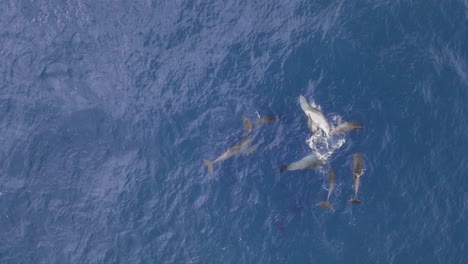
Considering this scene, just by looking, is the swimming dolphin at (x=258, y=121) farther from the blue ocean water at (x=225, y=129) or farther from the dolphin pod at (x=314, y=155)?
the blue ocean water at (x=225, y=129)

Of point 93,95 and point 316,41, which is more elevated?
point 93,95

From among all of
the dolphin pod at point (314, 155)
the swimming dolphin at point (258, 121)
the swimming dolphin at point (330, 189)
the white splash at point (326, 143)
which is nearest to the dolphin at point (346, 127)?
the dolphin pod at point (314, 155)

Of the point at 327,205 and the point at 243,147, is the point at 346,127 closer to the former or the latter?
the point at 327,205

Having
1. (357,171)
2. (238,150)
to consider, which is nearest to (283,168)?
(238,150)

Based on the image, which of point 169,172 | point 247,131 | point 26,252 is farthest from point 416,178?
point 26,252

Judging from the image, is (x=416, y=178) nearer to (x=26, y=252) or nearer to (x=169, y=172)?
(x=169, y=172)

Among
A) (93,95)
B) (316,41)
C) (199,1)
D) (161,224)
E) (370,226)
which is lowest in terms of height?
(370,226)
